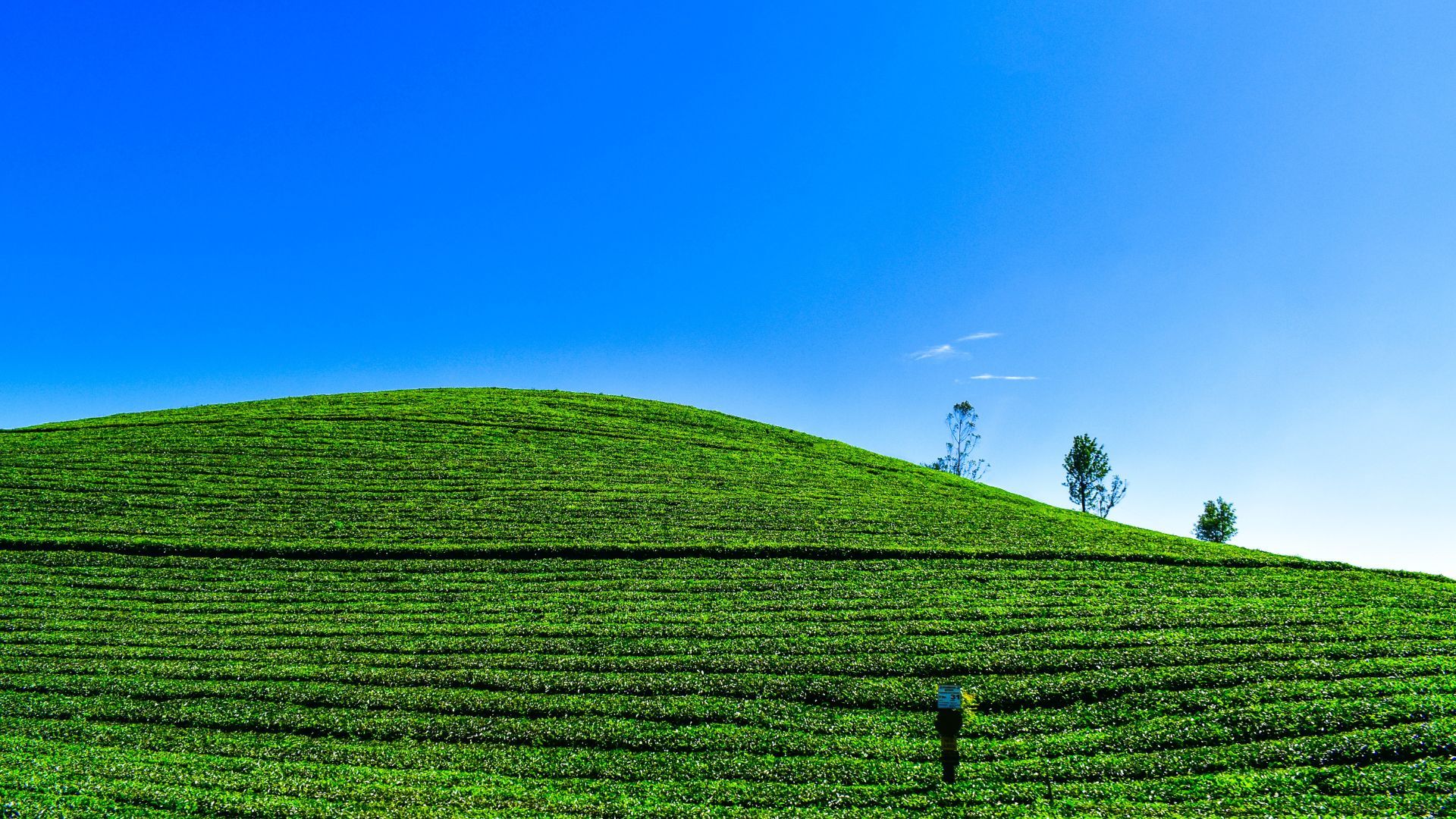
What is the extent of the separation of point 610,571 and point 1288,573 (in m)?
31.4

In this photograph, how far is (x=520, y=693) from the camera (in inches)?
727

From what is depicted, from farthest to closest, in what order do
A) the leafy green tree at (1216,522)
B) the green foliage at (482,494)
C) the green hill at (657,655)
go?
the leafy green tree at (1216,522), the green foliage at (482,494), the green hill at (657,655)

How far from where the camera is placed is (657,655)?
68.1ft

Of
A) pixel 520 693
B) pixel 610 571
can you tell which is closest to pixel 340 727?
pixel 520 693

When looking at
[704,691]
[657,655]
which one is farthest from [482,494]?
[704,691]

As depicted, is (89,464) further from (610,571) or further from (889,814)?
(889,814)

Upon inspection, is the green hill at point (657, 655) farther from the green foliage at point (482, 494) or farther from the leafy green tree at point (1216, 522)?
the leafy green tree at point (1216, 522)

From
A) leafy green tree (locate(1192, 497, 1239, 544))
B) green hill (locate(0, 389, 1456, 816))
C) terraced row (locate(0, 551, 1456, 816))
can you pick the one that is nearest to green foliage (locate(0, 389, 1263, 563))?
green hill (locate(0, 389, 1456, 816))

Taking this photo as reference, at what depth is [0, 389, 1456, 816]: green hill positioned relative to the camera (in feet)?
45.7

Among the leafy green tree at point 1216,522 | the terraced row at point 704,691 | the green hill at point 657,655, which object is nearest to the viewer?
the terraced row at point 704,691

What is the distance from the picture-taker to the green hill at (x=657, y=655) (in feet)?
45.7

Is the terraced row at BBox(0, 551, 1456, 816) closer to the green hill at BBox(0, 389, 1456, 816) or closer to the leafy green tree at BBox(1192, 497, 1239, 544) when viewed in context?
the green hill at BBox(0, 389, 1456, 816)

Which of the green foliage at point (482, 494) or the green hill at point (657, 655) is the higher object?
the green foliage at point (482, 494)

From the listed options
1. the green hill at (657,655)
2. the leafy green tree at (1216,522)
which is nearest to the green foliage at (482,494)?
the green hill at (657,655)
